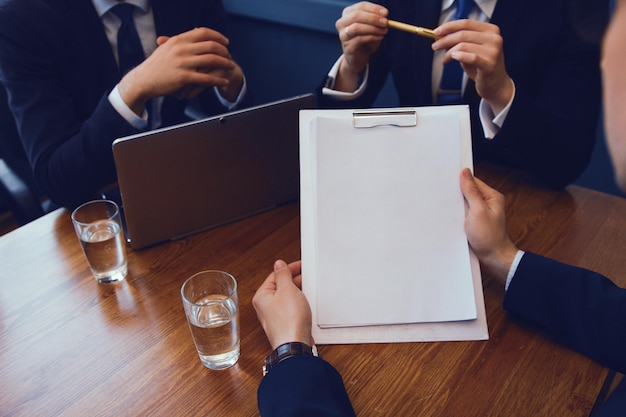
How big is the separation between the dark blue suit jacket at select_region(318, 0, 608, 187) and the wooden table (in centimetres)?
19

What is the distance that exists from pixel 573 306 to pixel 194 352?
21.9 inches

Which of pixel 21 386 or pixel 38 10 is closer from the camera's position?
pixel 21 386

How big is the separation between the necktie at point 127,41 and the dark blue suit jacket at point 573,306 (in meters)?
1.03

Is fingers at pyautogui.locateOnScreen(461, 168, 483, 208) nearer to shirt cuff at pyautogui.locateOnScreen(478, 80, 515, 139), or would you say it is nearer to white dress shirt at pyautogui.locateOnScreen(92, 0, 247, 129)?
shirt cuff at pyautogui.locateOnScreen(478, 80, 515, 139)

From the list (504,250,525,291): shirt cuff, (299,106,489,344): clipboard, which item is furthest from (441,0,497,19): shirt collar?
(504,250,525,291): shirt cuff

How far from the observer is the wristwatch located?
0.72 metres

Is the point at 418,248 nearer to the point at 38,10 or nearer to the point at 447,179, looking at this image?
the point at 447,179

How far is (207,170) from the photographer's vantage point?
969 mm

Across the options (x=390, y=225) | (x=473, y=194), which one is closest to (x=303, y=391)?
(x=390, y=225)

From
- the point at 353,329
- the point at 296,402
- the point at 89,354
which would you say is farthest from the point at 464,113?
the point at 89,354

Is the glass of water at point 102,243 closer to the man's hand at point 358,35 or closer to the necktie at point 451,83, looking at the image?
the man's hand at point 358,35

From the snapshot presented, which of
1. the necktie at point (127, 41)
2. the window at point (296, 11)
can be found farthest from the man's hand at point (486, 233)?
the window at point (296, 11)

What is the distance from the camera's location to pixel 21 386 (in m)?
0.73

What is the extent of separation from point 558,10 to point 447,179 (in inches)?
25.1
